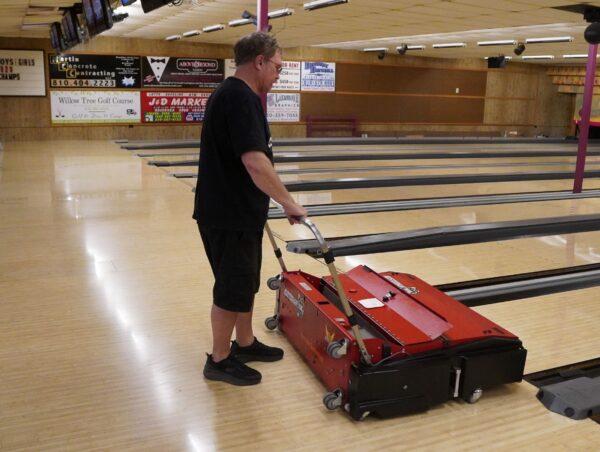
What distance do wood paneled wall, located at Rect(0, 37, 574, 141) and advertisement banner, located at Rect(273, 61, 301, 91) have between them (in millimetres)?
221

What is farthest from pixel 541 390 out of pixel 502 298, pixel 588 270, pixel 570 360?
pixel 588 270

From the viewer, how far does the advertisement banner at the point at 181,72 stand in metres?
14.5

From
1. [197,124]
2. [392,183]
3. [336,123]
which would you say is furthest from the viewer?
[336,123]

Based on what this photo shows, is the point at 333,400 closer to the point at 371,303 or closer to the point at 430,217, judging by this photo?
the point at 371,303

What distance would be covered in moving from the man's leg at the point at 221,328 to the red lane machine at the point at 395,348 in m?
0.38

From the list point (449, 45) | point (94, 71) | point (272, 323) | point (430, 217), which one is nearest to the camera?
point (272, 323)

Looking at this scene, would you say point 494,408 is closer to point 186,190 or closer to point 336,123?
point 186,190

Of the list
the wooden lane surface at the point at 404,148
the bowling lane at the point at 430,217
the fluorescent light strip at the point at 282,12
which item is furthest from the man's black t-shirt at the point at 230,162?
the wooden lane surface at the point at 404,148

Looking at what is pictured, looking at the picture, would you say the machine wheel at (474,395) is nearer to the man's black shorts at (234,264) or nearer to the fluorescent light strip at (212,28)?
the man's black shorts at (234,264)

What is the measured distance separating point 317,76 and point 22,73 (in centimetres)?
753

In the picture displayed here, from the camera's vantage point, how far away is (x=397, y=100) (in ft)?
58.2

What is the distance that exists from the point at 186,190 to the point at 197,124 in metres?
8.53

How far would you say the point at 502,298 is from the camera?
382cm

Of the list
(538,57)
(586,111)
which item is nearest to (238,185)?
(586,111)
